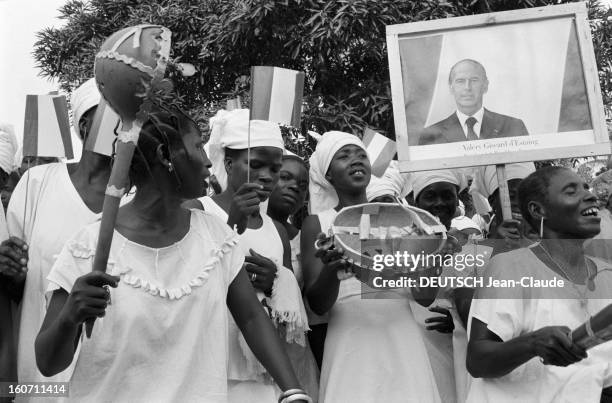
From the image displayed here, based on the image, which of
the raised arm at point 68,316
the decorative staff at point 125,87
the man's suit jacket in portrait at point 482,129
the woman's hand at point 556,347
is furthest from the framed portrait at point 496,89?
the raised arm at point 68,316

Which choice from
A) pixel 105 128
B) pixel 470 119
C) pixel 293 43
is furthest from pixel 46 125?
pixel 293 43

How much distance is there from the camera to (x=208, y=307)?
116 inches

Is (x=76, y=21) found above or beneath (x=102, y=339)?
above

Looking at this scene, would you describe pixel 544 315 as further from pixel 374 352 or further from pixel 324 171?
pixel 324 171

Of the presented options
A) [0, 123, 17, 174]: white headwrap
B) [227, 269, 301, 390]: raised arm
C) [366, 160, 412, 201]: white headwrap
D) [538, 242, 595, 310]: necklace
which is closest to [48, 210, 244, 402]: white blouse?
[227, 269, 301, 390]: raised arm

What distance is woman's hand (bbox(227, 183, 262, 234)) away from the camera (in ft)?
12.8

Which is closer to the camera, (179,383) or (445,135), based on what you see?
(179,383)

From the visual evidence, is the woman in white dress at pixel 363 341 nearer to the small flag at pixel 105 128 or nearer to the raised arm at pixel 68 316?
the small flag at pixel 105 128

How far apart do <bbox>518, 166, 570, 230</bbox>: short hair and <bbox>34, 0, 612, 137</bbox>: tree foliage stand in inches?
290

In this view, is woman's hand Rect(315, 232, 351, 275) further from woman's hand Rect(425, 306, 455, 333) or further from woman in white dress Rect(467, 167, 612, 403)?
woman's hand Rect(425, 306, 455, 333)

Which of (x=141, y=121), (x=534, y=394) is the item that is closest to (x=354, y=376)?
(x=534, y=394)

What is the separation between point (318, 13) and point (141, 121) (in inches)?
379

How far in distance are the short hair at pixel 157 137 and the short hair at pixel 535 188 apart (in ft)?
6.02

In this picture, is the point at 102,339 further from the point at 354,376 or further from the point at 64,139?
the point at 64,139
